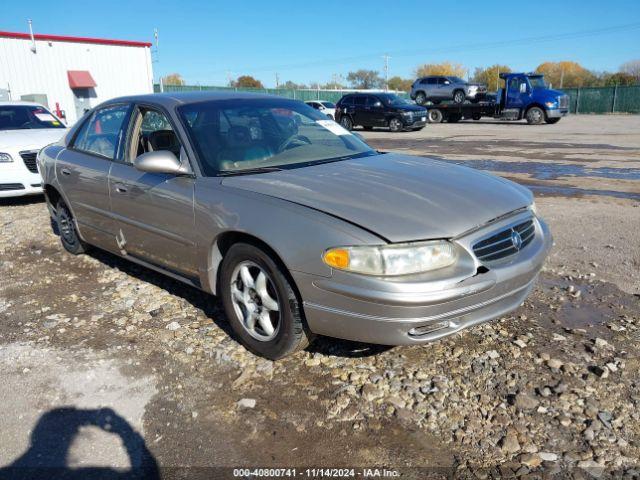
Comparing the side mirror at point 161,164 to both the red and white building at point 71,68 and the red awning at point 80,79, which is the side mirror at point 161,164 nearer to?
the red and white building at point 71,68

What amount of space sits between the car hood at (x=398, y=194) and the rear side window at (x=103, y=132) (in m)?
1.53

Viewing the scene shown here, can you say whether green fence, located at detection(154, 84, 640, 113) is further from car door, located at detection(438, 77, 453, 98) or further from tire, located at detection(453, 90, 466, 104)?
tire, located at detection(453, 90, 466, 104)

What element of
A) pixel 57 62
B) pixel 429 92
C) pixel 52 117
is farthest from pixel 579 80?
pixel 52 117

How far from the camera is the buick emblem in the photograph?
297 cm

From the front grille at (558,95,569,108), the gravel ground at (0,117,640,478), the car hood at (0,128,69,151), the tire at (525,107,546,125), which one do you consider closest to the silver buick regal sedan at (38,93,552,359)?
the gravel ground at (0,117,640,478)

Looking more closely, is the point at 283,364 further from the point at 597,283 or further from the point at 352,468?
the point at 597,283

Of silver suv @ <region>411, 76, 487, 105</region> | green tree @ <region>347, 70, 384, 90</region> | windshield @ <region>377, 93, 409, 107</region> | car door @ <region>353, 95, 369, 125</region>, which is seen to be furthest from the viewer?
green tree @ <region>347, 70, 384, 90</region>

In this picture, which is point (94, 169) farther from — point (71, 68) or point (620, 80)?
point (620, 80)

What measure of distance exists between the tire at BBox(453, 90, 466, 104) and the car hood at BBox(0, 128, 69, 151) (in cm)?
2471

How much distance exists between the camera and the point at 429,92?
30.8 metres

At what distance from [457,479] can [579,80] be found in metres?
74.1

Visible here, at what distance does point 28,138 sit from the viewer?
816 centimetres

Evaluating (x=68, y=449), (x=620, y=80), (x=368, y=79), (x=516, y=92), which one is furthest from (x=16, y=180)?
(x=368, y=79)

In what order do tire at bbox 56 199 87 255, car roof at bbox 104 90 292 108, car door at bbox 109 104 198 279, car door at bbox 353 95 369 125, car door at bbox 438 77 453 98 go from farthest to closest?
1. car door at bbox 438 77 453 98
2. car door at bbox 353 95 369 125
3. tire at bbox 56 199 87 255
4. car roof at bbox 104 90 292 108
5. car door at bbox 109 104 198 279
